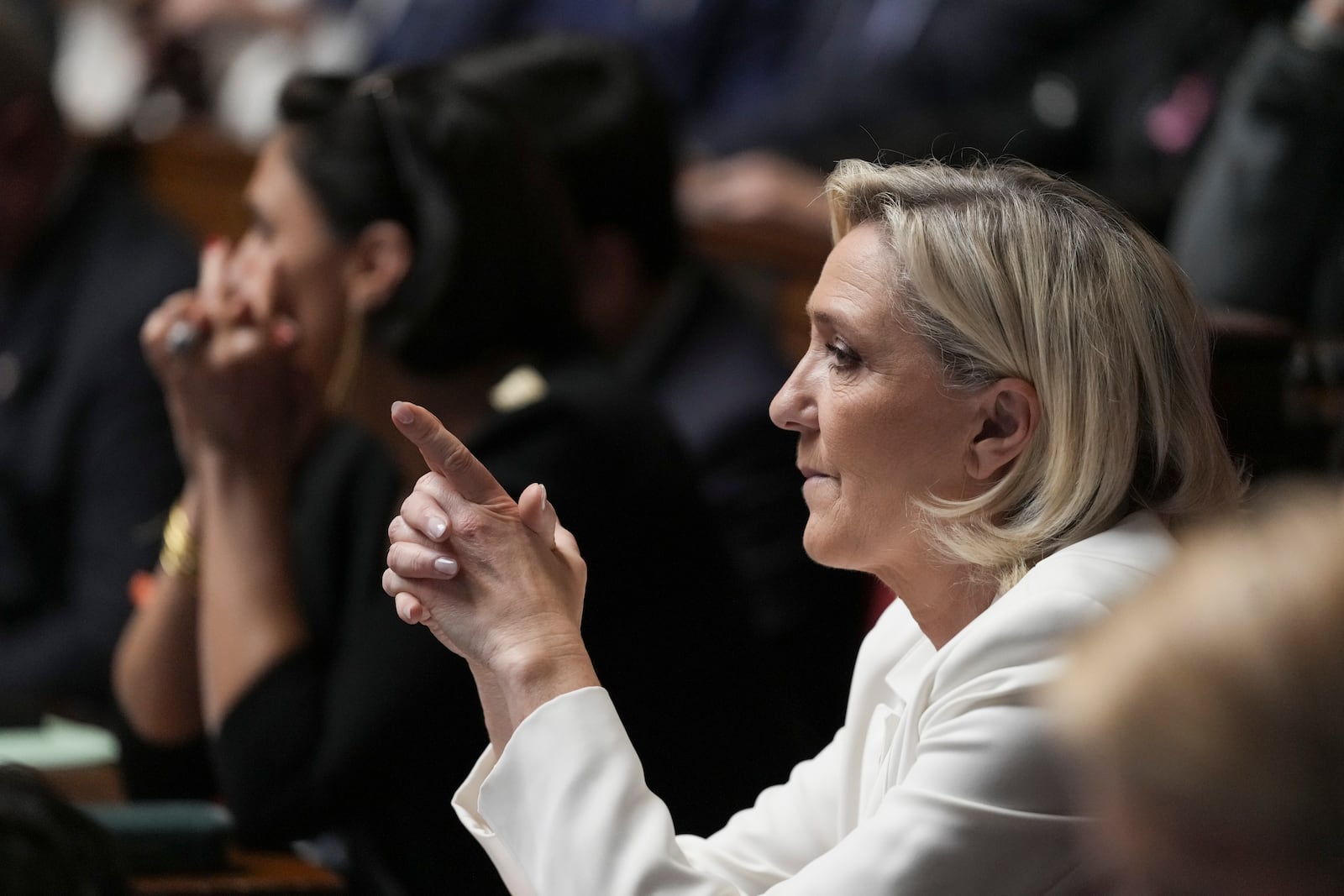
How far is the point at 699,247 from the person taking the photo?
3.23m

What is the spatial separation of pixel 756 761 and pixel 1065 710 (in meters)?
Answer: 0.94

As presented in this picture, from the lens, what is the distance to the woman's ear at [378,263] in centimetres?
200

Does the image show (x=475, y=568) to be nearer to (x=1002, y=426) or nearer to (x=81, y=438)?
(x=1002, y=426)

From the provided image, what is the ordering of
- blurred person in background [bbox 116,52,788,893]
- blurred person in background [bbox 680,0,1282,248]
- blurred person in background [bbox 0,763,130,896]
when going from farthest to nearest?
1. blurred person in background [bbox 680,0,1282,248]
2. blurred person in background [bbox 116,52,788,893]
3. blurred person in background [bbox 0,763,130,896]

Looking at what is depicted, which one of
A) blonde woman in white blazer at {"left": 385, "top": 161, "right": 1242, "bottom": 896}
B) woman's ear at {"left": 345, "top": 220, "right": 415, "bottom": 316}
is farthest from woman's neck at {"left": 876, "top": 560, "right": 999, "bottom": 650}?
woman's ear at {"left": 345, "top": 220, "right": 415, "bottom": 316}

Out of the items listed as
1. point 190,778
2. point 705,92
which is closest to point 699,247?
point 705,92

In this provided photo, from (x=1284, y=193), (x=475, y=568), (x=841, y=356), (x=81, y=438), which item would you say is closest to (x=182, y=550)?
(x=81, y=438)

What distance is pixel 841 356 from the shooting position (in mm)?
1255

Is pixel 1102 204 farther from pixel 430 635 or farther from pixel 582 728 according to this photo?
pixel 430 635

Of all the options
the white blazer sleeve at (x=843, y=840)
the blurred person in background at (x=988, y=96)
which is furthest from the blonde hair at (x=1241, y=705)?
the blurred person in background at (x=988, y=96)

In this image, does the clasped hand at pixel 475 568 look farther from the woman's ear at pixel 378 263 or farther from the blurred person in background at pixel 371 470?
the woman's ear at pixel 378 263

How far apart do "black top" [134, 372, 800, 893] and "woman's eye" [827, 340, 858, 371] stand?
378mm

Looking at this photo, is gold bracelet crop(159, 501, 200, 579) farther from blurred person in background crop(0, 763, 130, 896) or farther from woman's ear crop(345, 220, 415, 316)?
blurred person in background crop(0, 763, 130, 896)

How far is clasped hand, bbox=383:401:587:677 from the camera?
1184 millimetres
